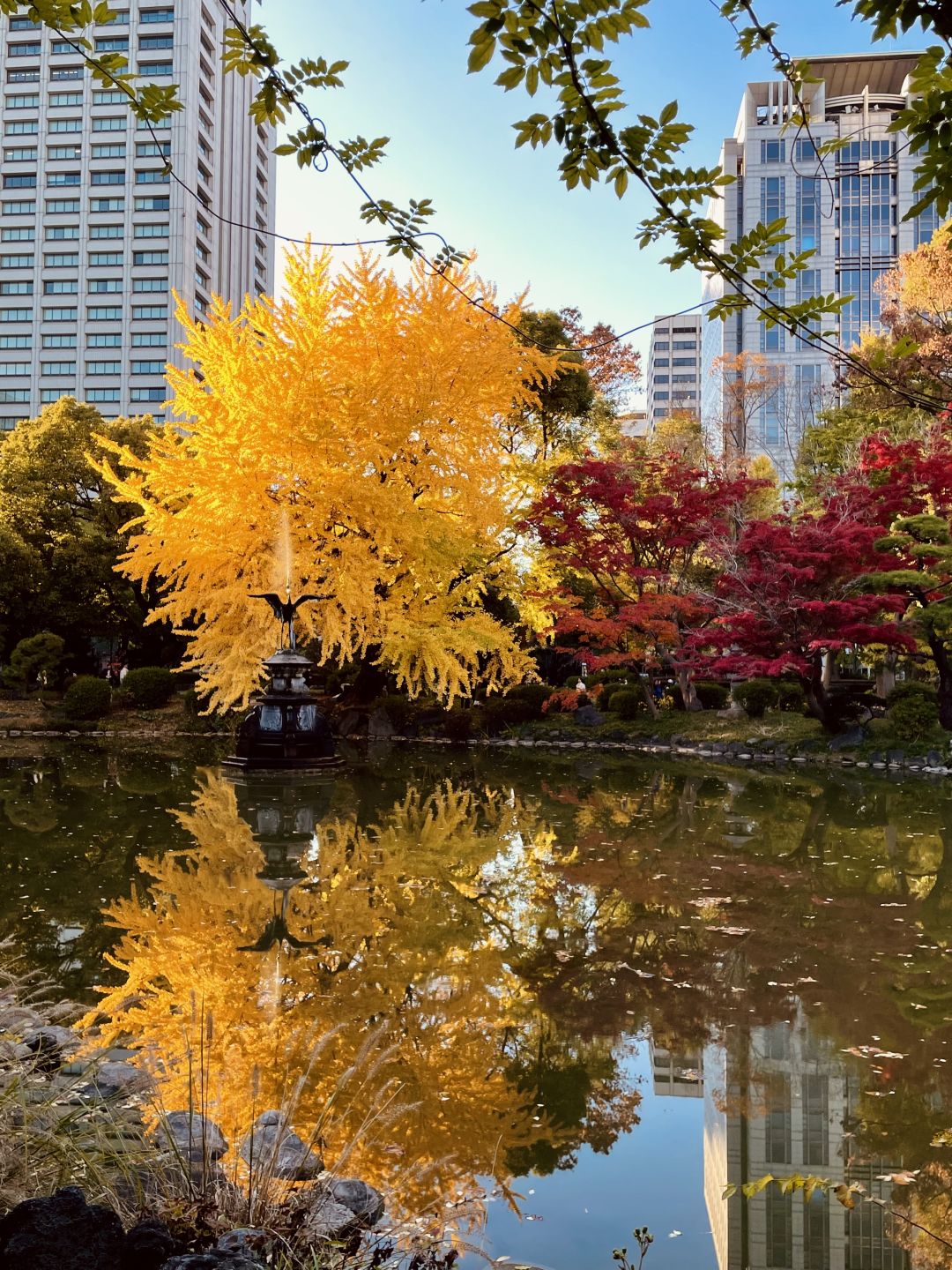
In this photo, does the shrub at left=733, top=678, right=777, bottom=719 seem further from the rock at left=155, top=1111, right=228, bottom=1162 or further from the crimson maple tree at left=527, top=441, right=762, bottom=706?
the rock at left=155, top=1111, right=228, bottom=1162

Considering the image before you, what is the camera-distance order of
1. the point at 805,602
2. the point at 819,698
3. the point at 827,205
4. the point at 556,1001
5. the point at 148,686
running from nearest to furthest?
the point at 556,1001 < the point at 805,602 < the point at 819,698 < the point at 148,686 < the point at 827,205

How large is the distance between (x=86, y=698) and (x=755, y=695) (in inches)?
574

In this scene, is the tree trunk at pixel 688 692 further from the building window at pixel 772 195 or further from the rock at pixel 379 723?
the building window at pixel 772 195

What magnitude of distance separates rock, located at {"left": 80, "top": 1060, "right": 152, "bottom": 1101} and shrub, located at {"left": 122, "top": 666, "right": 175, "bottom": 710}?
20.3 meters

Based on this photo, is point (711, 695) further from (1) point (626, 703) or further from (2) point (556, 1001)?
(2) point (556, 1001)

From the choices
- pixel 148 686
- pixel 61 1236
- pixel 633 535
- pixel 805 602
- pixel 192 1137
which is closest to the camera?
pixel 61 1236

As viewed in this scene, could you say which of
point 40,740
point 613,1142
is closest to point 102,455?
point 40,740

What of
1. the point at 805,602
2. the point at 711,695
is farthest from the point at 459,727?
the point at 805,602

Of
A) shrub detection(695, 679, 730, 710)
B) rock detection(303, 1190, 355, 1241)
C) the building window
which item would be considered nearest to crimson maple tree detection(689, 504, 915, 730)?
shrub detection(695, 679, 730, 710)

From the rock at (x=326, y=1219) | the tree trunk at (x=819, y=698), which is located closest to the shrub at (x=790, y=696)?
the tree trunk at (x=819, y=698)

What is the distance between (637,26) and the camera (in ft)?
7.06

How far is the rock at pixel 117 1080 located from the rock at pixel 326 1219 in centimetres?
99

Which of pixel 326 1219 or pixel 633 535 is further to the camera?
pixel 633 535

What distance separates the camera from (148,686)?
75.3 ft
